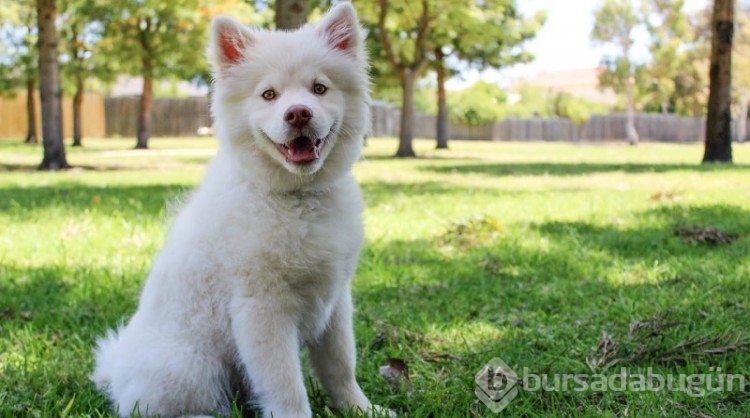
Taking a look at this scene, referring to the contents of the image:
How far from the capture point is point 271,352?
92.8 inches

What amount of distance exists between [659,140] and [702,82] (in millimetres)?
4615

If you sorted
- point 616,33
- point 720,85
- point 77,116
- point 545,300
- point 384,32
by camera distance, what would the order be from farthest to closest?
point 616,33
point 77,116
point 384,32
point 720,85
point 545,300

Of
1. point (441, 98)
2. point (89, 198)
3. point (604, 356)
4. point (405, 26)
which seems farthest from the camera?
point (441, 98)

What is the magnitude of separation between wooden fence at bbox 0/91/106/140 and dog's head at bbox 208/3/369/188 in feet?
129

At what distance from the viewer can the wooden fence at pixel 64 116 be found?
39.2 meters

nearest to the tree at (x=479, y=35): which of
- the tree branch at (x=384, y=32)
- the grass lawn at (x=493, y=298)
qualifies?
the tree branch at (x=384, y=32)

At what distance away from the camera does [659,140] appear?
160ft

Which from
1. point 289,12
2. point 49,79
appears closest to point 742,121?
point 49,79

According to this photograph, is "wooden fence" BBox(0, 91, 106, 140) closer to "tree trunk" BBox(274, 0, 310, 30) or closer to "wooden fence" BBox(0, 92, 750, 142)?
"wooden fence" BBox(0, 92, 750, 142)

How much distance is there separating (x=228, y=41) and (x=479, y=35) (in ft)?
71.4

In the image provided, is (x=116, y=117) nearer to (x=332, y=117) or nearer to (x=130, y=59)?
(x=130, y=59)

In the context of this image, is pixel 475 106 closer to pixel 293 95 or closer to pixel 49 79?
pixel 49 79

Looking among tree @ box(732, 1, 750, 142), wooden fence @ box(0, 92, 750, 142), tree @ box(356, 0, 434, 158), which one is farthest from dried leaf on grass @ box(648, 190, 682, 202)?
tree @ box(732, 1, 750, 142)

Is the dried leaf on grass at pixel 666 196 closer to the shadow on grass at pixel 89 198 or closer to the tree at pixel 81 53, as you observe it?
the shadow on grass at pixel 89 198
